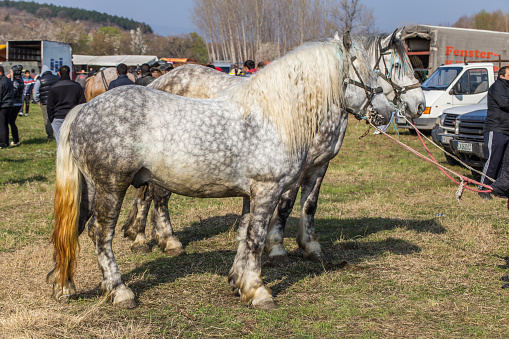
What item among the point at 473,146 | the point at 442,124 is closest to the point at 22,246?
the point at 473,146

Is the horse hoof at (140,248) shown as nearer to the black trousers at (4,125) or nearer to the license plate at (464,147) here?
the license plate at (464,147)

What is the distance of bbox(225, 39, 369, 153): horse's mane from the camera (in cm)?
424

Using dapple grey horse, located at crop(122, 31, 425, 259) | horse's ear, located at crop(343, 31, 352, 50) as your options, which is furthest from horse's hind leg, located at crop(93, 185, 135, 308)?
horse's ear, located at crop(343, 31, 352, 50)

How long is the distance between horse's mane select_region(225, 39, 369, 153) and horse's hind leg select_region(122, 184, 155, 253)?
2.31 m

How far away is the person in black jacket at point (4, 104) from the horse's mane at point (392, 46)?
12.3 metres

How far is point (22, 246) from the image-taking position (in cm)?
602

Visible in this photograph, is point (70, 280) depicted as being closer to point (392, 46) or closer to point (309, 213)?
point (309, 213)

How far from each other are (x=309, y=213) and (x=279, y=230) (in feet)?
1.37

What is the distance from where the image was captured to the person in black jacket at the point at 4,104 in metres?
14.2

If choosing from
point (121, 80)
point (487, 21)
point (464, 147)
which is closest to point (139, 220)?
point (121, 80)

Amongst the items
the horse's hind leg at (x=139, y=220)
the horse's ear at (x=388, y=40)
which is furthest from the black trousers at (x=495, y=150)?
the horse's hind leg at (x=139, y=220)

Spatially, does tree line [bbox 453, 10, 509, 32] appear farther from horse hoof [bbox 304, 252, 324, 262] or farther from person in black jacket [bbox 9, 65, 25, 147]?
horse hoof [bbox 304, 252, 324, 262]

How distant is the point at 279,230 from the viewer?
18.6ft

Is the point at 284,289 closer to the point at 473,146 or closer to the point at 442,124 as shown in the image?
the point at 473,146
